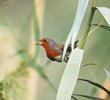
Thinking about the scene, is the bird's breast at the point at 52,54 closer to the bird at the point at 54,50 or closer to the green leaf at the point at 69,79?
the bird at the point at 54,50

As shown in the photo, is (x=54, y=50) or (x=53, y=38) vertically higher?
(x=54, y=50)

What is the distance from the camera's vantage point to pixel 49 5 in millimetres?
1839

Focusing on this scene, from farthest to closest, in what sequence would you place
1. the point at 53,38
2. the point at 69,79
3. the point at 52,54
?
1. the point at 53,38
2. the point at 52,54
3. the point at 69,79

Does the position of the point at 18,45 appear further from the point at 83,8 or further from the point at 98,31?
the point at 83,8

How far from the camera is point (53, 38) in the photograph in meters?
1.73

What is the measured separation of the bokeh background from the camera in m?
1.21

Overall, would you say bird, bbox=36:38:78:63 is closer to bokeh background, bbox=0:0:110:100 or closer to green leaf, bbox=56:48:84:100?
bokeh background, bbox=0:0:110:100

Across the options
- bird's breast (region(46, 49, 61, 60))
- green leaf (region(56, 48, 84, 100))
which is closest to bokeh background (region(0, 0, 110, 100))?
bird's breast (region(46, 49, 61, 60))

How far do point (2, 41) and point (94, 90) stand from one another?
0.73 m

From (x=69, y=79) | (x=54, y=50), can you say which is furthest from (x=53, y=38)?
(x=69, y=79)

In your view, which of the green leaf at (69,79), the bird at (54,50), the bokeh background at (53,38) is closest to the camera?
the green leaf at (69,79)

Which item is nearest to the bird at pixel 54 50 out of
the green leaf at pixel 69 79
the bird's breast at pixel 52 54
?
the bird's breast at pixel 52 54

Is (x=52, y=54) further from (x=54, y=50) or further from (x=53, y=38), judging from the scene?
(x=53, y=38)

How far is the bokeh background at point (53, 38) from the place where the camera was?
121cm
